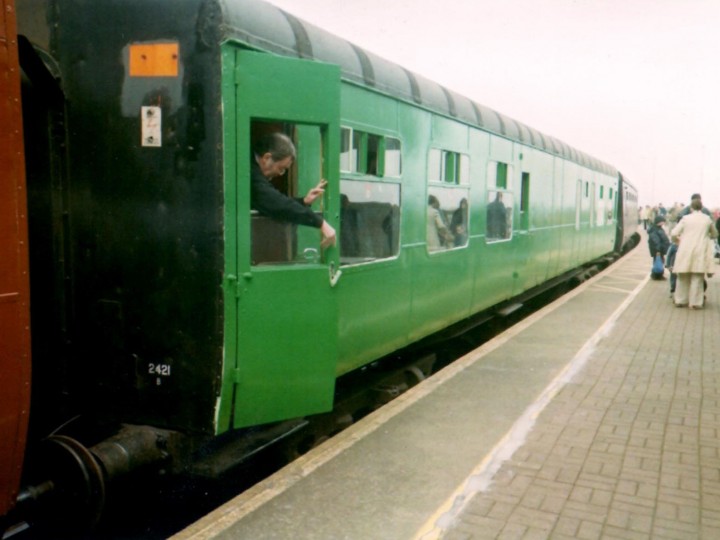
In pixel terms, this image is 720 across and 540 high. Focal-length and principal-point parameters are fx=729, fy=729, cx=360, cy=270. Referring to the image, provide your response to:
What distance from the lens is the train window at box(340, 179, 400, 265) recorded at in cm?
512

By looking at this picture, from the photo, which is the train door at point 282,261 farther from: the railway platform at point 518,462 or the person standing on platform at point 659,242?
the person standing on platform at point 659,242

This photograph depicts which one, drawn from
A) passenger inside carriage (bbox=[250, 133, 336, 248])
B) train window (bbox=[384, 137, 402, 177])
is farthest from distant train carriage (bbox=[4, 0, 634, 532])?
train window (bbox=[384, 137, 402, 177])

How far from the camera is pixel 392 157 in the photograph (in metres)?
5.87

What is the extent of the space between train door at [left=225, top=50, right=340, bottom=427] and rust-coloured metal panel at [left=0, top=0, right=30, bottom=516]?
3.33 feet

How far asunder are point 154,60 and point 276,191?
93cm

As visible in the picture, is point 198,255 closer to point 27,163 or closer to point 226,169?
point 226,169

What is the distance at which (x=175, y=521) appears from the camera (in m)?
4.59

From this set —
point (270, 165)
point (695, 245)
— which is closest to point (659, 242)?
point (695, 245)

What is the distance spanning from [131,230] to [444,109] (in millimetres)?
4064

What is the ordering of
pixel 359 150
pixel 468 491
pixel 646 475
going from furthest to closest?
pixel 359 150 < pixel 646 475 < pixel 468 491

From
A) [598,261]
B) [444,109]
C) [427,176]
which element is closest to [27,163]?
[427,176]

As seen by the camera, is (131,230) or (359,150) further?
(359,150)

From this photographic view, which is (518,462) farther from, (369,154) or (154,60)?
(154,60)

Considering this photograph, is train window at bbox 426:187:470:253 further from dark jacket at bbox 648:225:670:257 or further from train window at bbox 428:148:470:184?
dark jacket at bbox 648:225:670:257
